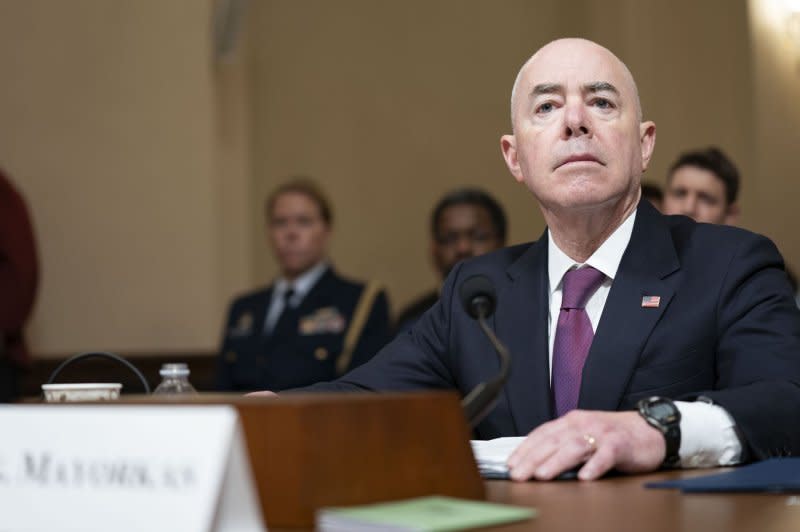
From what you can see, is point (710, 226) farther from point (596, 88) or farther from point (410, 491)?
point (410, 491)

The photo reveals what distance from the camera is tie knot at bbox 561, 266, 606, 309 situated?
241 cm

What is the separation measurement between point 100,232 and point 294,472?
4704 millimetres

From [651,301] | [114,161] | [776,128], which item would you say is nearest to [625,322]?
[651,301]

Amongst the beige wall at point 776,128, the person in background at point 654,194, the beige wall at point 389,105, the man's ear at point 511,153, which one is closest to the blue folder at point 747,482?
the man's ear at point 511,153

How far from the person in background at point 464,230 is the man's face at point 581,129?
2988mm

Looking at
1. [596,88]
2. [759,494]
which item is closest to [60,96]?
[596,88]

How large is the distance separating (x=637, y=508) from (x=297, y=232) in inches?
178

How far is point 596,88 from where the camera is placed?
97.8 inches

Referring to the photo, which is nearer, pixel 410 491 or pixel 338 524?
pixel 338 524

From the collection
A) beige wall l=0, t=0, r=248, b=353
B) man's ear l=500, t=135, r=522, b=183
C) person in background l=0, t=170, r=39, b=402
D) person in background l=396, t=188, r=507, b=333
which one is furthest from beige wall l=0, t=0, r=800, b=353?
man's ear l=500, t=135, r=522, b=183

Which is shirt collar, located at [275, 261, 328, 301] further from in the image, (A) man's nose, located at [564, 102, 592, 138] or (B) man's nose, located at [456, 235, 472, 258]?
(A) man's nose, located at [564, 102, 592, 138]

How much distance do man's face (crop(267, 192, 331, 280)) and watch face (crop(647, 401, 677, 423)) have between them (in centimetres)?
404

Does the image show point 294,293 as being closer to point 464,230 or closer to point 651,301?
point 464,230

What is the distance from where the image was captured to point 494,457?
1.81 metres
